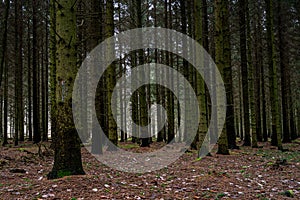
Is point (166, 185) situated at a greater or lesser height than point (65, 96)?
lesser

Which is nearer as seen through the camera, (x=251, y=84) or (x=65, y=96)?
(x=65, y=96)

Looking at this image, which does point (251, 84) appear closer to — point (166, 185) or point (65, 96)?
point (166, 185)

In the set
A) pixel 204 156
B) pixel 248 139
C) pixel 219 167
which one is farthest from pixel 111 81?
pixel 248 139

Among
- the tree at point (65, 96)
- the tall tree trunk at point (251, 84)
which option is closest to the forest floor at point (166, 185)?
the tree at point (65, 96)

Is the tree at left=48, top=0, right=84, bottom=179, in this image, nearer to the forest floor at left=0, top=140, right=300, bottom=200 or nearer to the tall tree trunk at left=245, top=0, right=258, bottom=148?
the forest floor at left=0, top=140, right=300, bottom=200

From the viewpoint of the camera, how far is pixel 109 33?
14.1 metres

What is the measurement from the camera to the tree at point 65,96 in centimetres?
634

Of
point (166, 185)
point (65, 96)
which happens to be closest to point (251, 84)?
point (166, 185)

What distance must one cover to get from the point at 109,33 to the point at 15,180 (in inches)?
336

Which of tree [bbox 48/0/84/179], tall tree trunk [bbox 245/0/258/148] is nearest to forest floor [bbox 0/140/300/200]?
tree [bbox 48/0/84/179]

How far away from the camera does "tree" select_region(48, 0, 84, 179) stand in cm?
634

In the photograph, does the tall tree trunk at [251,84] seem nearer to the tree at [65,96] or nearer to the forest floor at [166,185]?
the forest floor at [166,185]

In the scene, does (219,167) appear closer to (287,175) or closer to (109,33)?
(287,175)

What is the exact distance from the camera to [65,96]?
21.0 feet
